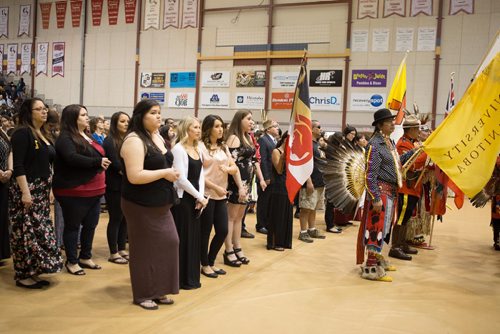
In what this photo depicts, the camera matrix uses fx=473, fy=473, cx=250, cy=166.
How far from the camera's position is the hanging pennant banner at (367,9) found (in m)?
13.1

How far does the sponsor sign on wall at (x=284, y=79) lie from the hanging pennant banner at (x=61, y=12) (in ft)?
26.8

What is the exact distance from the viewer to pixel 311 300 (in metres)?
3.58

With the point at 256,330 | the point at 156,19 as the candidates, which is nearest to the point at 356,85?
the point at 156,19

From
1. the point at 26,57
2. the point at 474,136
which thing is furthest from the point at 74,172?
the point at 26,57

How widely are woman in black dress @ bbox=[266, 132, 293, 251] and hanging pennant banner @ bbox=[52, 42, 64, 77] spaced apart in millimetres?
13934

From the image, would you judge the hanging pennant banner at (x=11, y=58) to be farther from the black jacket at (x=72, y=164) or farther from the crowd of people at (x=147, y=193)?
the black jacket at (x=72, y=164)

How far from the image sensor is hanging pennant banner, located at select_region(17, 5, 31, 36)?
1730 centimetres

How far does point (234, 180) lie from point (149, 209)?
4.56ft

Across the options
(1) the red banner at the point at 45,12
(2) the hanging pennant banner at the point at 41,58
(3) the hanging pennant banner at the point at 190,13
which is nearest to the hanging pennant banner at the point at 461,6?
(3) the hanging pennant banner at the point at 190,13

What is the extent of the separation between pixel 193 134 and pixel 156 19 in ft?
42.8

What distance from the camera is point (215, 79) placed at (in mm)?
14758

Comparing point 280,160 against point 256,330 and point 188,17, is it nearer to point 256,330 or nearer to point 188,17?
point 256,330

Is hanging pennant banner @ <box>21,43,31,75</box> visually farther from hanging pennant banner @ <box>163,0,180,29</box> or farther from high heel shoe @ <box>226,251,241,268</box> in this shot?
high heel shoe @ <box>226,251,241,268</box>

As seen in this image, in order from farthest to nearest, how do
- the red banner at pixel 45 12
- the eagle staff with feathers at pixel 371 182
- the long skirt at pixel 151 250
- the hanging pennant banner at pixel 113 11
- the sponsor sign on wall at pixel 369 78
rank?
the red banner at pixel 45 12 → the hanging pennant banner at pixel 113 11 → the sponsor sign on wall at pixel 369 78 → the eagle staff with feathers at pixel 371 182 → the long skirt at pixel 151 250
